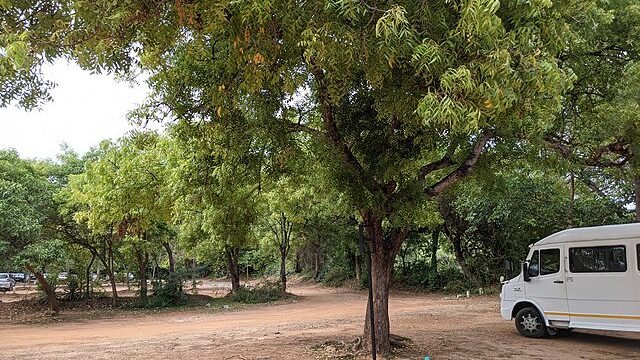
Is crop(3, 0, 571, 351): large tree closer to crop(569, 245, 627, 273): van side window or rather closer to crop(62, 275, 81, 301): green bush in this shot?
crop(569, 245, 627, 273): van side window

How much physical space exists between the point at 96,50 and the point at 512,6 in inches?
174

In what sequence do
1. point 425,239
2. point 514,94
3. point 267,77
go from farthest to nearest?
point 425,239, point 267,77, point 514,94

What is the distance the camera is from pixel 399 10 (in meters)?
4.46

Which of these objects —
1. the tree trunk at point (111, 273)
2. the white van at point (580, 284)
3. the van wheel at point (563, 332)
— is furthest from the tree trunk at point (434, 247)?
the tree trunk at point (111, 273)

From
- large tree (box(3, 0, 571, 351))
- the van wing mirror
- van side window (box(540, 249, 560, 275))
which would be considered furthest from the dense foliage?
van side window (box(540, 249, 560, 275))

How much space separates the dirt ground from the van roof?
2249 mm

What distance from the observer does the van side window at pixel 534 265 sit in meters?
11.4

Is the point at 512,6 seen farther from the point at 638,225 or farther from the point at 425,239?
the point at 425,239

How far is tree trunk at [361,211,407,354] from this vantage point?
9695mm

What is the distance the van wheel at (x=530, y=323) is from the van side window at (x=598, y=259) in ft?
4.94

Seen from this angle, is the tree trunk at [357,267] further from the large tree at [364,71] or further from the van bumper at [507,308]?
the large tree at [364,71]

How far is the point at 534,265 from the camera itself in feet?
37.5

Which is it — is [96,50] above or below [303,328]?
above

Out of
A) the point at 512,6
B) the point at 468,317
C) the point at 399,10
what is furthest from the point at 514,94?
the point at 468,317
